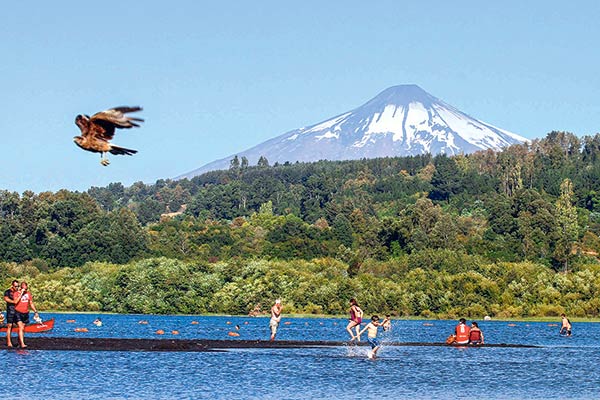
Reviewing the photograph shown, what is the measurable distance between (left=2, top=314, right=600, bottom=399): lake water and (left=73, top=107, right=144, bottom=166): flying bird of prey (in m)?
17.1

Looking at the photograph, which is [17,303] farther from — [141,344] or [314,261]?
[314,261]

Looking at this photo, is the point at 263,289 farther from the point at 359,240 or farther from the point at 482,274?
the point at 359,240

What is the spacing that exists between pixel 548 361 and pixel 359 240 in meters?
98.2

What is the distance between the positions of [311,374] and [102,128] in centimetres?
2492

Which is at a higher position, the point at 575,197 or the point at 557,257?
the point at 575,197

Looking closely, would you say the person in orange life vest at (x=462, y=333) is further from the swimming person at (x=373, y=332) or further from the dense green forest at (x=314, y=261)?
the dense green forest at (x=314, y=261)

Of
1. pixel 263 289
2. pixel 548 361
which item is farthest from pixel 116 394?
pixel 263 289

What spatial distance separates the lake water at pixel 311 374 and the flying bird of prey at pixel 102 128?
17059 millimetres

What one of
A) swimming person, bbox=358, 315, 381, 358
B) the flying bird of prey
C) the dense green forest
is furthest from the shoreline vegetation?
the flying bird of prey

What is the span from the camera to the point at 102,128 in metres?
23.5

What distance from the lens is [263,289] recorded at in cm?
11088

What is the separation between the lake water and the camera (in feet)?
135

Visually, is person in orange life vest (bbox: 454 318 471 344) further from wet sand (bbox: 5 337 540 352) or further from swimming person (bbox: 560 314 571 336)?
swimming person (bbox: 560 314 571 336)

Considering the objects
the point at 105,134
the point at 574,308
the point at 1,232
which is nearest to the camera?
the point at 105,134
